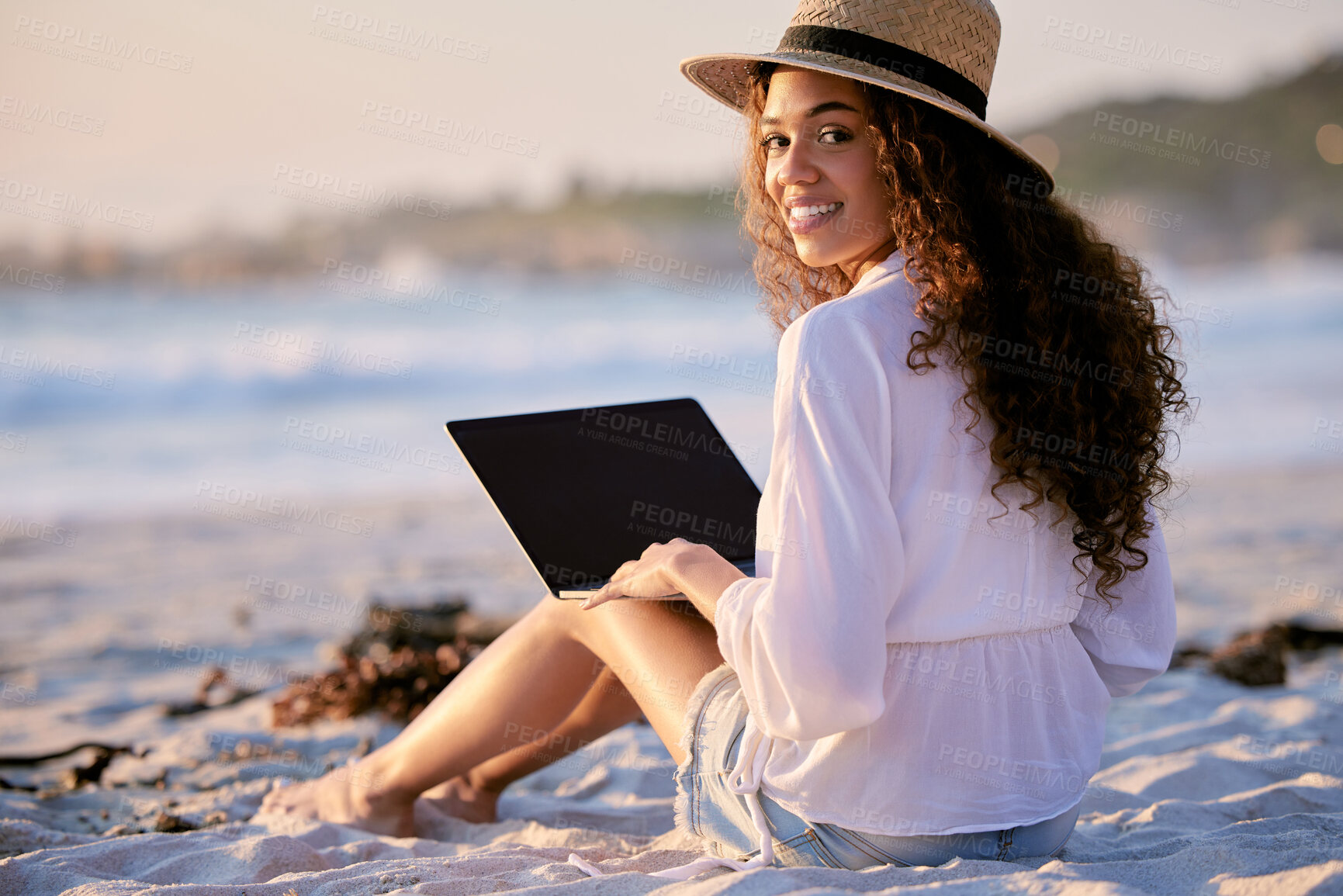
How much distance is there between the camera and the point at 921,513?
1511 millimetres

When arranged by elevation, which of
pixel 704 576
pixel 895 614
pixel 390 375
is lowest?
pixel 895 614

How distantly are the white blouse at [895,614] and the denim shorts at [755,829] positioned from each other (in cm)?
3

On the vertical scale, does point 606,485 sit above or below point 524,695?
above

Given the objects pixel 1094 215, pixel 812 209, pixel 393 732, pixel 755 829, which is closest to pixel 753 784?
pixel 755 829

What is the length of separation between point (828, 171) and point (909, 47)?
23cm

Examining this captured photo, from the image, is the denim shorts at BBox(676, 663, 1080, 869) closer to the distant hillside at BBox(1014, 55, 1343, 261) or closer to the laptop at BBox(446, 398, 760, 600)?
the laptop at BBox(446, 398, 760, 600)

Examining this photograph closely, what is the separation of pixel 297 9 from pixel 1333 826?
17861 millimetres

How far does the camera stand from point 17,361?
12.2 m

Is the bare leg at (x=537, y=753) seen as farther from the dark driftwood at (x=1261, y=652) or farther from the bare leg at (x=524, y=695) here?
the dark driftwood at (x=1261, y=652)

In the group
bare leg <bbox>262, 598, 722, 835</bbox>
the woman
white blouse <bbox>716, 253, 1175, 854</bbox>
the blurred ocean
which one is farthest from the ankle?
the blurred ocean

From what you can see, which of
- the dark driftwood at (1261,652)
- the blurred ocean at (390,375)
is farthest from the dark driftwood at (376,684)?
the blurred ocean at (390,375)

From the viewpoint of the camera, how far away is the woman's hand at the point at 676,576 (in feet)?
5.50

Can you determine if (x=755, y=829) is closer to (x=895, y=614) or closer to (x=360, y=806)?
(x=895, y=614)

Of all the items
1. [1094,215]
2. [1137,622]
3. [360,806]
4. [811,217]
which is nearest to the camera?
[811,217]
